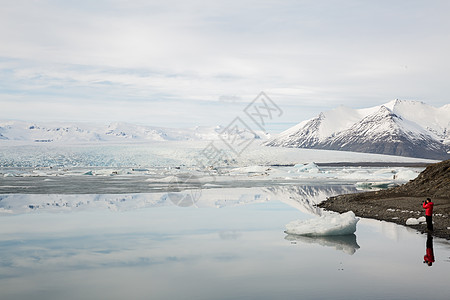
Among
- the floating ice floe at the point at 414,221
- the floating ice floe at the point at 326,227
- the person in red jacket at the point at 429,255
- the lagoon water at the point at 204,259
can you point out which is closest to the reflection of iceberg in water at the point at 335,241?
the lagoon water at the point at 204,259

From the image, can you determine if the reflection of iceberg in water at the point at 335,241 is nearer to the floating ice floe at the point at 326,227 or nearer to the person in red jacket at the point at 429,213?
the floating ice floe at the point at 326,227

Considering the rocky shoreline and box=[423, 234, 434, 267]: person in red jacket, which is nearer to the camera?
box=[423, 234, 434, 267]: person in red jacket

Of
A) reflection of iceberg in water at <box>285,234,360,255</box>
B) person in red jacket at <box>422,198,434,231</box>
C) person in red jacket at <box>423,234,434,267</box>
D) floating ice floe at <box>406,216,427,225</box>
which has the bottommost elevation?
person in red jacket at <box>423,234,434,267</box>

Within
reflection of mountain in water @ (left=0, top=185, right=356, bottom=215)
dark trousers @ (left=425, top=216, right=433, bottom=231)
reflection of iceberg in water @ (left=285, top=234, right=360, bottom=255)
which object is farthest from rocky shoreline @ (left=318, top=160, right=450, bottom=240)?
reflection of iceberg in water @ (left=285, top=234, right=360, bottom=255)

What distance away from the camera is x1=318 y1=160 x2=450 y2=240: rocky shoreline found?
13867mm

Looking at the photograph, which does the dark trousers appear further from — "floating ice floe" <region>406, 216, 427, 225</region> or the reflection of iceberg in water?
the reflection of iceberg in water

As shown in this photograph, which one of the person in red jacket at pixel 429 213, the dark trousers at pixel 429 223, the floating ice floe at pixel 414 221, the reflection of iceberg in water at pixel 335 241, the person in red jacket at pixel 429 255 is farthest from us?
the floating ice floe at pixel 414 221

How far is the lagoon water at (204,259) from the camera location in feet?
22.7

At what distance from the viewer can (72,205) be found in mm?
18188

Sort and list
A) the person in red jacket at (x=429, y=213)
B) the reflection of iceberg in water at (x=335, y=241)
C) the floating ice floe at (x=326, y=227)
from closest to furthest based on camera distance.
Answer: the reflection of iceberg in water at (x=335, y=241), the floating ice floe at (x=326, y=227), the person in red jacket at (x=429, y=213)

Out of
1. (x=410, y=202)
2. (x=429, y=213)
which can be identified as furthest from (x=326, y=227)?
(x=410, y=202)

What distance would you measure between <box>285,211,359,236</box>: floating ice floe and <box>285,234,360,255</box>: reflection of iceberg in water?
126mm

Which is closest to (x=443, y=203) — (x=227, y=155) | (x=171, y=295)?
(x=171, y=295)

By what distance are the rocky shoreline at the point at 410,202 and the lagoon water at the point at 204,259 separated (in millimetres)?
1082
